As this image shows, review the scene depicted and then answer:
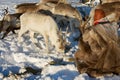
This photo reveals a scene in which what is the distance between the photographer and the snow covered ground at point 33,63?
6.63 meters

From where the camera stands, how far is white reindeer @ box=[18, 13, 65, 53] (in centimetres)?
914

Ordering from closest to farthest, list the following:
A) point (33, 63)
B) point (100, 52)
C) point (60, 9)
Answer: point (100, 52), point (33, 63), point (60, 9)

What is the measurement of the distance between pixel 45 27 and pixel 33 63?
1.64 metres

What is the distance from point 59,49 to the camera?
29.7 ft

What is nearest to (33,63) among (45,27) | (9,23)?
(45,27)

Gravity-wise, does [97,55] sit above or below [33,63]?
above

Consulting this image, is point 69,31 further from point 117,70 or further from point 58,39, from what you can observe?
point 117,70

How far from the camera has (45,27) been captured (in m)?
9.32

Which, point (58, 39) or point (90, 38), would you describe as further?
point (58, 39)

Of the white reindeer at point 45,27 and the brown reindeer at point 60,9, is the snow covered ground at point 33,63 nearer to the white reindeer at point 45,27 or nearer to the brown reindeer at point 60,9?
the white reindeer at point 45,27

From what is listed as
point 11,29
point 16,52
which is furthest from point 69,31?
point 16,52

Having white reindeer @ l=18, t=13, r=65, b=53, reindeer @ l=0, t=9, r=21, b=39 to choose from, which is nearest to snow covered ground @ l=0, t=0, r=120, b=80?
white reindeer @ l=18, t=13, r=65, b=53

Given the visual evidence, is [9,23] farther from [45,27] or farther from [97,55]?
[97,55]

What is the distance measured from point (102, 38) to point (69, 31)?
5264 mm
